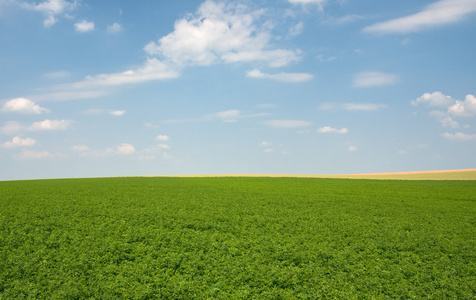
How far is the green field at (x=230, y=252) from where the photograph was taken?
324 inches

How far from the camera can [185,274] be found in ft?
28.8

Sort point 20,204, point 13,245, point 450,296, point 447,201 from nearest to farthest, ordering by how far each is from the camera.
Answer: point 450,296
point 13,245
point 20,204
point 447,201

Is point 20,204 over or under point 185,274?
over

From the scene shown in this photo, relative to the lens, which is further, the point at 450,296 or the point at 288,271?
the point at 288,271

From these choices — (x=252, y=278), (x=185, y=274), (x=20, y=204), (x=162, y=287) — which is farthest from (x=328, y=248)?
(x=20, y=204)

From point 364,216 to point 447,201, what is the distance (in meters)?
8.30

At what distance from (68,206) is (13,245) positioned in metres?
4.86

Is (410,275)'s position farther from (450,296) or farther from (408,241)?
(408,241)

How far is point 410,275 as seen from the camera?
9.03 metres

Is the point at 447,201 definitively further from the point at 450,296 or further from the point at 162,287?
the point at 162,287

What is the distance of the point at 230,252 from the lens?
995 cm

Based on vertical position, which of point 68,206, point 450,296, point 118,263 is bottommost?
point 450,296

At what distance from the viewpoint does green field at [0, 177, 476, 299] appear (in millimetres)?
8242

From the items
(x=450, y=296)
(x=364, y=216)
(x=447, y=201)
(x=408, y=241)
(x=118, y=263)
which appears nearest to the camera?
(x=450, y=296)
